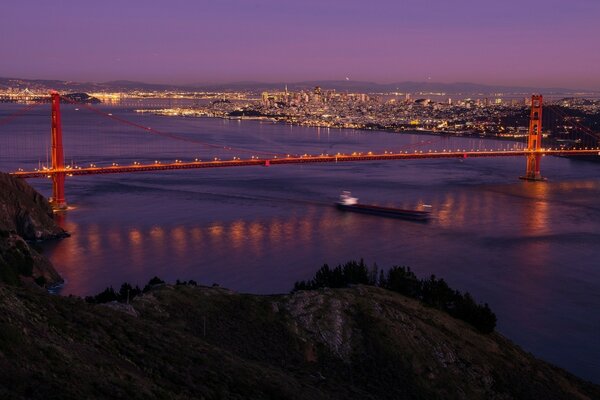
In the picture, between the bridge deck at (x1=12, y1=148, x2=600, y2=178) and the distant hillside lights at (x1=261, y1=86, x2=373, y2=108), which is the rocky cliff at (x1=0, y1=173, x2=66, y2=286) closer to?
the bridge deck at (x1=12, y1=148, x2=600, y2=178)

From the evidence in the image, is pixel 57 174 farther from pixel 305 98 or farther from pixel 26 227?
pixel 305 98

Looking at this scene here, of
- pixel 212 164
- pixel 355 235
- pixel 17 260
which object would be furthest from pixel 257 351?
pixel 212 164

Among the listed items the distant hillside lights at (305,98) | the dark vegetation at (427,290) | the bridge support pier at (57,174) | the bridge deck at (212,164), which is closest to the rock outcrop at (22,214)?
the bridge support pier at (57,174)

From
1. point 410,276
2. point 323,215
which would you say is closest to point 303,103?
point 323,215

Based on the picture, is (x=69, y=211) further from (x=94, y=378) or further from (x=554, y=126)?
(x=554, y=126)

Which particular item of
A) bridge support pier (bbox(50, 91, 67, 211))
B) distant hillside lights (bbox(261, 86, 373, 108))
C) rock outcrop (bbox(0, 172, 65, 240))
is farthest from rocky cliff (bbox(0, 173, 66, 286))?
distant hillside lights (bbox(261, 86, 373, 108))

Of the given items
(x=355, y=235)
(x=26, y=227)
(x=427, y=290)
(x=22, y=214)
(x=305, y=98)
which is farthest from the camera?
(x=305, y=98)
